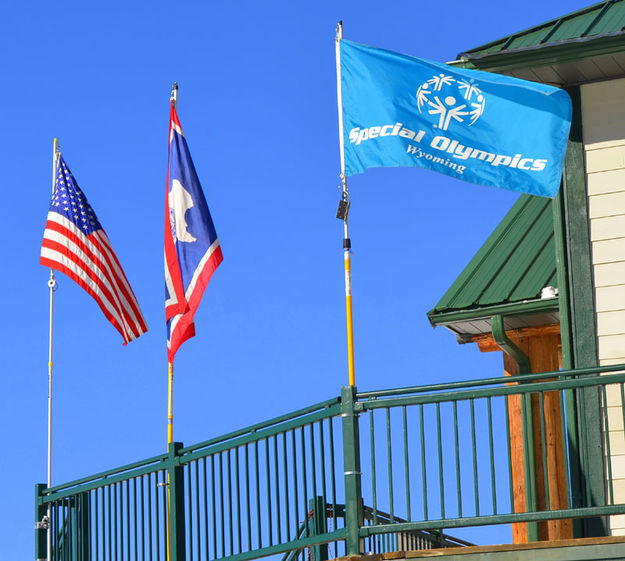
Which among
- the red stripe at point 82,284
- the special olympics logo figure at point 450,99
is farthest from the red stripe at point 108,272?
the special olympics logo figure at point 450,99

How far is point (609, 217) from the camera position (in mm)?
11602

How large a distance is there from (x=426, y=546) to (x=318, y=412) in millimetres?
6426

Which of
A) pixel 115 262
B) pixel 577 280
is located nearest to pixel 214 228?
pixel 115 262

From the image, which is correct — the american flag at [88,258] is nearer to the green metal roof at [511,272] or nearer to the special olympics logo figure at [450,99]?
the green metal roof at [511,272]

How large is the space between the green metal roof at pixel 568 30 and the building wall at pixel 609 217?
0.50 metres

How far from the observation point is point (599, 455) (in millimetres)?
11078

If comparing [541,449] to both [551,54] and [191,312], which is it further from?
[551,54]

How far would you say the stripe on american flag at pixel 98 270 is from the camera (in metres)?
15.5

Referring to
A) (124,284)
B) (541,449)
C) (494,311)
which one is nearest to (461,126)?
(494,311)

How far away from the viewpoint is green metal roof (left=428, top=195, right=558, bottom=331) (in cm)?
1445

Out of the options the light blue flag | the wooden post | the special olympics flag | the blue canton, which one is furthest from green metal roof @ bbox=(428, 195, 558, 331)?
the blue canton

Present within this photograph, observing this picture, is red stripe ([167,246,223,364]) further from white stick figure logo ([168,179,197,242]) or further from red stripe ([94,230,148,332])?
red stripe ([94,230,148,332])

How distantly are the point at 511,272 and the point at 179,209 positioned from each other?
3.77 meters

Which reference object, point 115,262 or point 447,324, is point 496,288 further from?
point 115,262
